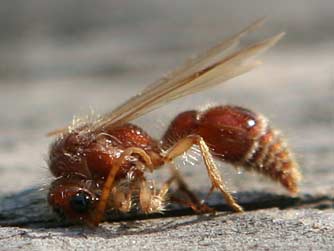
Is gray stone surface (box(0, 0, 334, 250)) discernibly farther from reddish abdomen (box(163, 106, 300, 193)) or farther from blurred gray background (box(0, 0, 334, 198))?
reddish abdomen (box(163, 106, 300, 193))

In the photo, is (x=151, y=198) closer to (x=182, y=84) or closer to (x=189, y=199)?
(x=189, y=199)

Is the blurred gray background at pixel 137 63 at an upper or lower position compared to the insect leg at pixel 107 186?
upper

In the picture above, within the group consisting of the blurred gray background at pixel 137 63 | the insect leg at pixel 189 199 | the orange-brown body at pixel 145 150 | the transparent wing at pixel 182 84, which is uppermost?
the blurred gray background at pixel 137 63

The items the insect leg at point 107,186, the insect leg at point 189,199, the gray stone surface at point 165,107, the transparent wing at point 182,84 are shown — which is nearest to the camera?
the gray stone surface at point 165,107

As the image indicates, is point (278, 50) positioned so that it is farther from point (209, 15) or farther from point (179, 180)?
point (179, 180)

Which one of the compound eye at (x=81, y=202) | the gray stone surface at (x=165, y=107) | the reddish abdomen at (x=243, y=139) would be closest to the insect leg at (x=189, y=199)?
the gray stone surface at (x=165, y=107)

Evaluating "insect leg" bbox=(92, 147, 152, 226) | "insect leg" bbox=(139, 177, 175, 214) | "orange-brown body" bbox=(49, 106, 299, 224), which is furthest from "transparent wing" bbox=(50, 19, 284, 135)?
"insect leg" bbox=(139, 177, 175, 214)

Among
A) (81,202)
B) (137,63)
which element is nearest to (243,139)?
(81,202)

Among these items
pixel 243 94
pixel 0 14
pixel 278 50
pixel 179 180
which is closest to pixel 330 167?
pixel 179 180

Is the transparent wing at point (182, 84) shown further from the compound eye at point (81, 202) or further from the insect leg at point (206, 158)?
the compound eye at point (81, 202)
